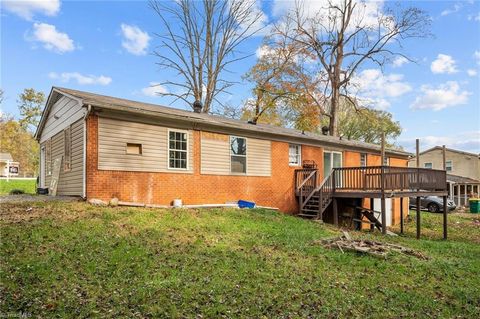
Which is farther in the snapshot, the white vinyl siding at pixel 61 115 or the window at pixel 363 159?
the window at pixel 363 159

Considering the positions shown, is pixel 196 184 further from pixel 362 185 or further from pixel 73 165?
pixel 362 185

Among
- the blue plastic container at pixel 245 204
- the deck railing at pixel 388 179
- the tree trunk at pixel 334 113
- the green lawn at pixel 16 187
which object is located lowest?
the blue plastic container at pixel 245 204

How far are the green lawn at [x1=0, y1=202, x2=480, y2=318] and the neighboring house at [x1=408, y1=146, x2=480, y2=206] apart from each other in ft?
91.1

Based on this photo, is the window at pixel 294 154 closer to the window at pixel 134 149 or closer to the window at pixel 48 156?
the window at pixel 134 149

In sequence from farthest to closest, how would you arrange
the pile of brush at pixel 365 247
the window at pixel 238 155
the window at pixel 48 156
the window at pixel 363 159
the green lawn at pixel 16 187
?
the window at pixel 363 159
the green lawn at pixel 16 187
the window at pixel 48 156
the window at pixel 238 155
the pile of brush at pixel 365 247

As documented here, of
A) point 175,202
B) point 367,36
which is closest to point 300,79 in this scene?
point 367,36

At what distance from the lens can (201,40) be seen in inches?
1136

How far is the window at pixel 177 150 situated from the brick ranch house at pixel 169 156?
0.11ft

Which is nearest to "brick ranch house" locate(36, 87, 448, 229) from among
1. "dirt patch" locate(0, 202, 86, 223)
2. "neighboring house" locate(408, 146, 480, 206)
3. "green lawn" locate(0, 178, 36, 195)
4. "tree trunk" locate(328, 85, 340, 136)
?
"dirt patch" locate(0, 202, 86, 223)

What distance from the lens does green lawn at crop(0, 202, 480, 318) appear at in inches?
189

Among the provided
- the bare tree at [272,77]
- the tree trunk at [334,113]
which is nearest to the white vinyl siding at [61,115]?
the bare tree at [272,77]

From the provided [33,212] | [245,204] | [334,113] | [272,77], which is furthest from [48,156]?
[334,113]

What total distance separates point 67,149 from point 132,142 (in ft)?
9.12

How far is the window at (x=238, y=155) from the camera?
44.9 feet
